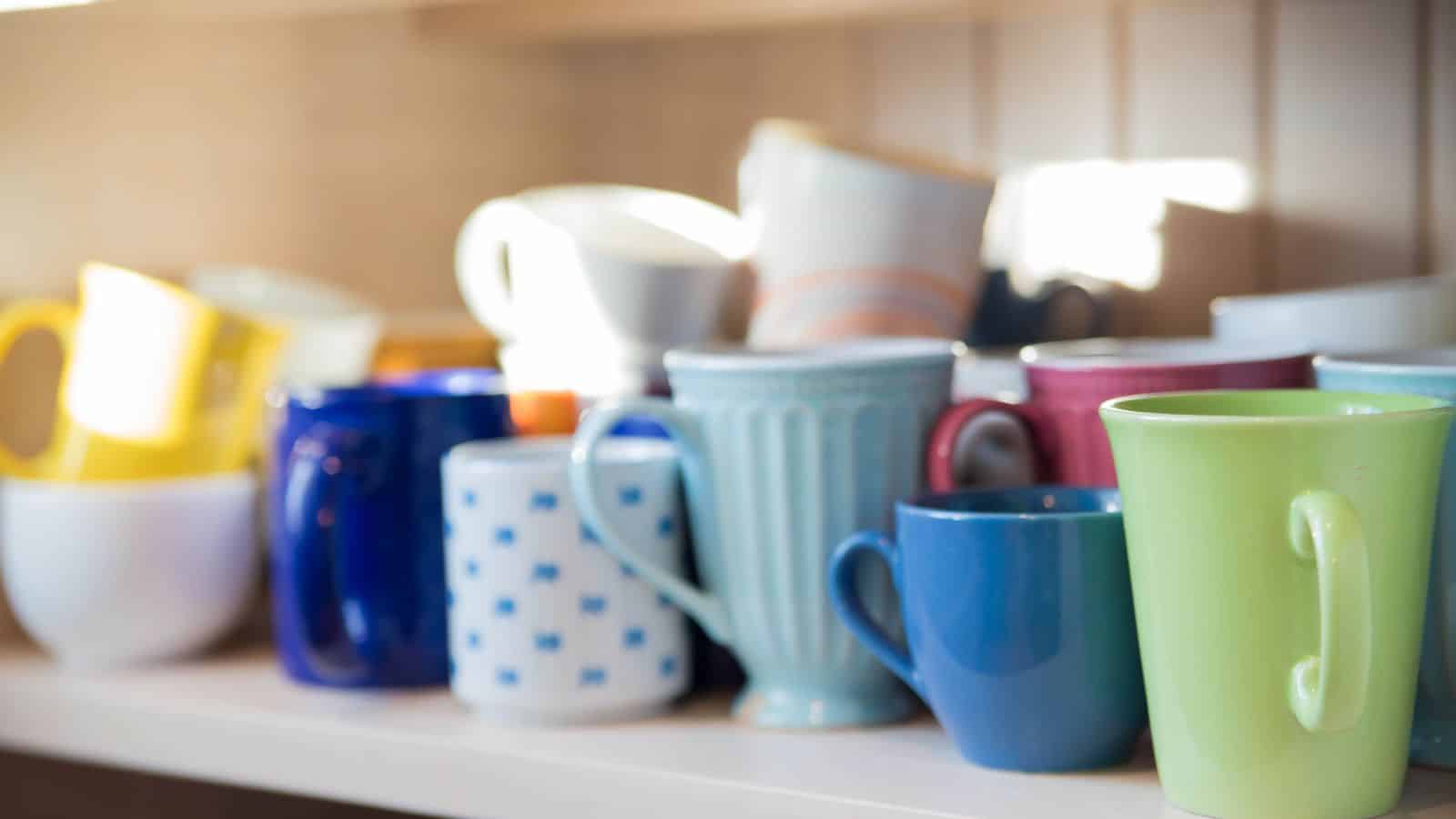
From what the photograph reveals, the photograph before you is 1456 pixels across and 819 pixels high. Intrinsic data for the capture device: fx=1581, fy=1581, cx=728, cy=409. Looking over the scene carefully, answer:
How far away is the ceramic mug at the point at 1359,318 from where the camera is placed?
711 mm

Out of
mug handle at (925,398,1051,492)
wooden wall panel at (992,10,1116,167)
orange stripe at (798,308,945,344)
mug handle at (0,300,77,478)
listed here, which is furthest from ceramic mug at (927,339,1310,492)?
mug handle at (0,300,77,478)

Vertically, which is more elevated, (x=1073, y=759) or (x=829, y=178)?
(x=829, y=178)

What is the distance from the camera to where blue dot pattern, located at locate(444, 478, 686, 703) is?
2.26 ft

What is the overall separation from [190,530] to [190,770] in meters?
0.13

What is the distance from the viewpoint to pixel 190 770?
29.7 inches

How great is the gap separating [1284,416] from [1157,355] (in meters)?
0.19

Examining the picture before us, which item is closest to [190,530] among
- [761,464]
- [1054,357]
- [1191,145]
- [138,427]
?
[138,427]

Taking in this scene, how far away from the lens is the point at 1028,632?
580 millimetres

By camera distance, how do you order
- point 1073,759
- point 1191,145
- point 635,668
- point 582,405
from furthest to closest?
point 1191,145
point 582,405
point 635,668
point 1073,759

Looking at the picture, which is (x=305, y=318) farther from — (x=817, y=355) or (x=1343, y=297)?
(x=1343, y=297)

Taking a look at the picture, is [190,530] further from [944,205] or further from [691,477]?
[944,205]

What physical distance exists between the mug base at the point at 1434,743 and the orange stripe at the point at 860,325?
307mm

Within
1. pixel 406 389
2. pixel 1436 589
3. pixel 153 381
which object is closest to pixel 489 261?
pixel 406 389

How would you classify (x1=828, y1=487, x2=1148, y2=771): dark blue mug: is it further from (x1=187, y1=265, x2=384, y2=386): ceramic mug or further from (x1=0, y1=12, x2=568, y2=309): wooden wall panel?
(x1=0, y1=12, x2=568, y2=309): wooden wall panel
